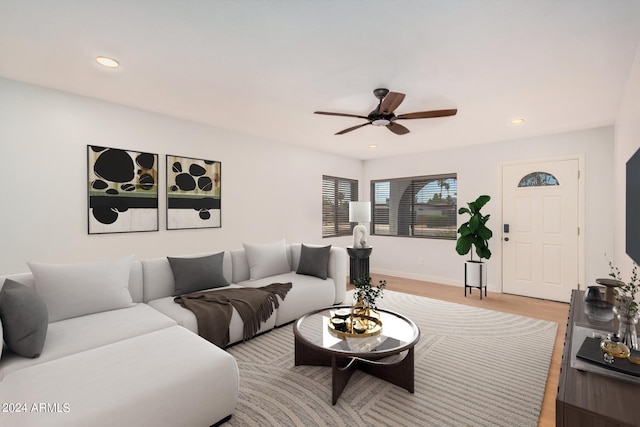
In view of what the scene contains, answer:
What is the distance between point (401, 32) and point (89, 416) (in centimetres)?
260

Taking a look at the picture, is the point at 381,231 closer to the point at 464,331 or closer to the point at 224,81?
the point at 464,331

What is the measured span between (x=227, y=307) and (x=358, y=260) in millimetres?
2990

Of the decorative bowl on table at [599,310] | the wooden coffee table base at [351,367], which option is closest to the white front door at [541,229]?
the decorative bowl on table at [599,310]

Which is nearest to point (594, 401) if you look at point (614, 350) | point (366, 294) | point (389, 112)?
point (614, 350)

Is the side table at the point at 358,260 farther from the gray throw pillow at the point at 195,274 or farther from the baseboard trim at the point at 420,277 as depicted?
the gray throw pillow at the point at 195,274

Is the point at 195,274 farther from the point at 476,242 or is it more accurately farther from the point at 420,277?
the point at 420,277

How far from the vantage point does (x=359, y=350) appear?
207 cm

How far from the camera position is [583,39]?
2031 millimetres

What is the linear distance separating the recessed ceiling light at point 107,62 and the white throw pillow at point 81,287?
1.61 metres

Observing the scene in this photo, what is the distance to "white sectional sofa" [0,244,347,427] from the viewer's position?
1398mm

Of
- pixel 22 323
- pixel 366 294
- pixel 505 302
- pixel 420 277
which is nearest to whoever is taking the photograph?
pixel 22 323

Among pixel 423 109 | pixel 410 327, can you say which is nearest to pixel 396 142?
pixel 423 109

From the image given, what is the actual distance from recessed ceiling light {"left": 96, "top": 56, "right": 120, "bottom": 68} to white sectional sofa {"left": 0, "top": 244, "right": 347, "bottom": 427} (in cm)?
167

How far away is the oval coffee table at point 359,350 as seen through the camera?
206 centimetres
